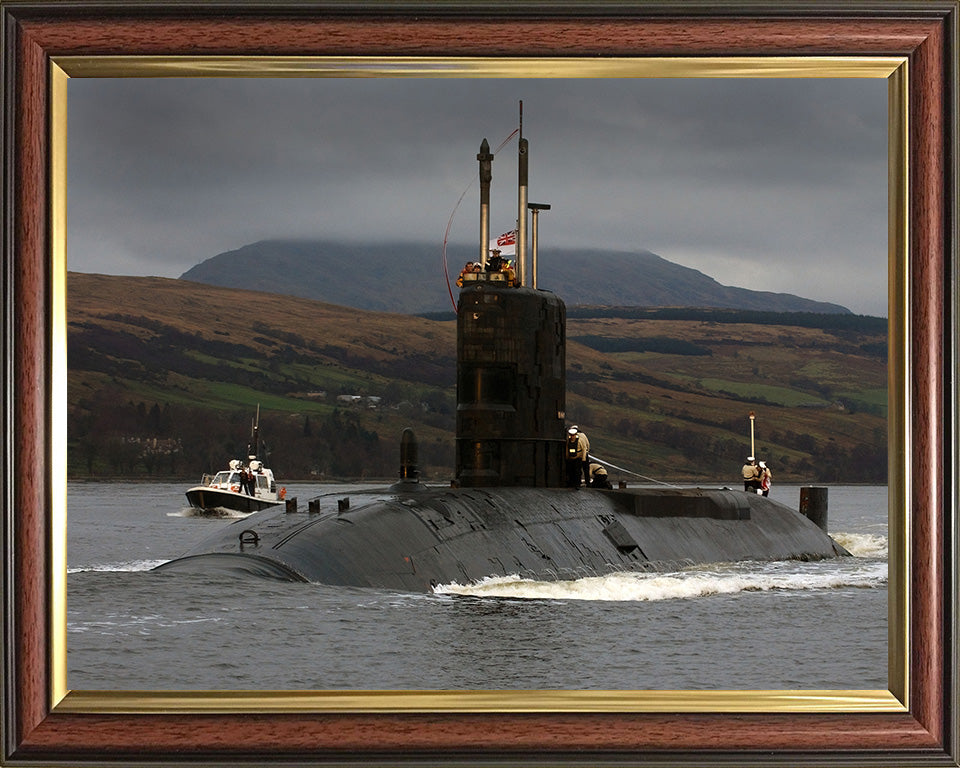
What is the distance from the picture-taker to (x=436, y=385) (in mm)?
26875

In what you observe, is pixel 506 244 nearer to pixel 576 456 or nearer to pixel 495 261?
pixel 495 261

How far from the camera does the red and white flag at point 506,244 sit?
63.0ft

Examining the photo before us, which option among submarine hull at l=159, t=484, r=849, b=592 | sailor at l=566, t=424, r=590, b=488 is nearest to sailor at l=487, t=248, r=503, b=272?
sailor at l=566, t=424, r=590, b=488

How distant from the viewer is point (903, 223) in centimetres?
621

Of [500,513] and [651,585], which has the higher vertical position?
[500,513]

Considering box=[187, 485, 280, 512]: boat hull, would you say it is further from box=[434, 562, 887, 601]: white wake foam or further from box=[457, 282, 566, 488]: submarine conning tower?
box=[434, 562, 887, 601]: white wake foam

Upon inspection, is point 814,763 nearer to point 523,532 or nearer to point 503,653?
point 503,653

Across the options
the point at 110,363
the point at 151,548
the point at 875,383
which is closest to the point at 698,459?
the point at 110,363

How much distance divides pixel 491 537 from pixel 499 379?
3.05m

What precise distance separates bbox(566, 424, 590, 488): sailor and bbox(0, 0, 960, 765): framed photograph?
13874 mm

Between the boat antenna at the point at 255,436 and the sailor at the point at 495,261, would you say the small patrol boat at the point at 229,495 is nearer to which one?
the boat antenna at the point at 255,436

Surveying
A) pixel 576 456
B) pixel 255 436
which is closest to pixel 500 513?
pixel 576 456

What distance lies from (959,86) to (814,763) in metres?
3.23

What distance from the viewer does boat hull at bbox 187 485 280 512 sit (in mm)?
57062
